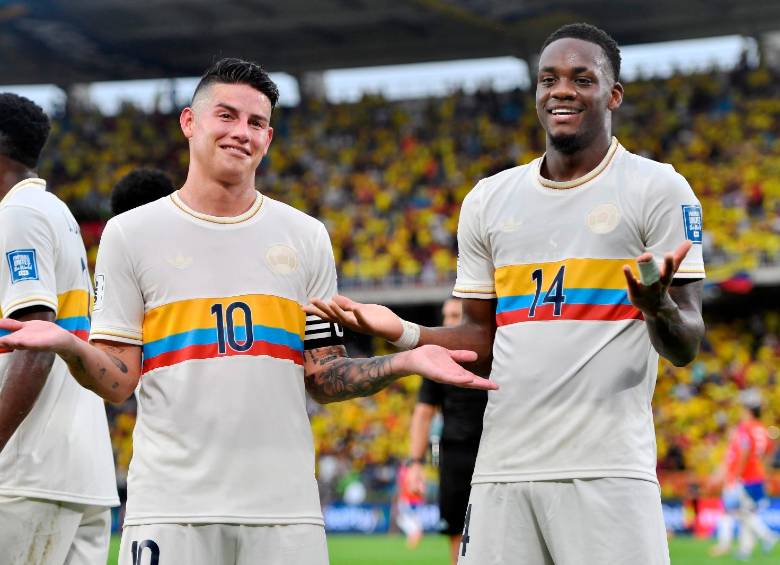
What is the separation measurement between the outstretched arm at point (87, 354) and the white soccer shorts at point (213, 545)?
1.56ft

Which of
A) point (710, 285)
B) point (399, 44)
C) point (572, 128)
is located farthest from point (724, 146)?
point (572, 128)

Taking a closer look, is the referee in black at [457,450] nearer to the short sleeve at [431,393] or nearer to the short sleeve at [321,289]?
the short sleeve at [431,393]

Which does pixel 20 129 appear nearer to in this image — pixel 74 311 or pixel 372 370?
pixel 74 311

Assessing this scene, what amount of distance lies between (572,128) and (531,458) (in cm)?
118

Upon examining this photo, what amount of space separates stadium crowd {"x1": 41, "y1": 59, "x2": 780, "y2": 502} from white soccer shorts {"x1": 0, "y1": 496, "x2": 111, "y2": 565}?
18.1 meters

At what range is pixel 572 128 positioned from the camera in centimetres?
452

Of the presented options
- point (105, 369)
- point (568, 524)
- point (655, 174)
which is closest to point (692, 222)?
point (655, 174)

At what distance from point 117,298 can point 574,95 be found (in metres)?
1.76

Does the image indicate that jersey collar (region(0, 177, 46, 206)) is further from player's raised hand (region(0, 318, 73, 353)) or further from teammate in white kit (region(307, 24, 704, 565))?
teammate in white kit (region(307, 24, 704, 565))

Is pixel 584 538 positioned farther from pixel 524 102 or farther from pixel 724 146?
pixel 524 102

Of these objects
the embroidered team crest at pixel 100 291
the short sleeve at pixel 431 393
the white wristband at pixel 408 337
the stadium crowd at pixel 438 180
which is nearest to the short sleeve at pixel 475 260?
the white wristband at pixel 408 337

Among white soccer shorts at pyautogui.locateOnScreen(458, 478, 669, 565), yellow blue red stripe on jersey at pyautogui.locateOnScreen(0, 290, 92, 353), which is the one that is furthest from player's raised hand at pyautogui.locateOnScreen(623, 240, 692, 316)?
yellow blue red stripe on jersey at pyautogui.locateOnScreen(0, 290, 92, 353)

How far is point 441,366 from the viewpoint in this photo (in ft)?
13.0

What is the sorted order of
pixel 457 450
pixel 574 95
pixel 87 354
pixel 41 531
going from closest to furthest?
pixel 87 354, pixel 574 95, pixel 41 531, pixel 457 450
